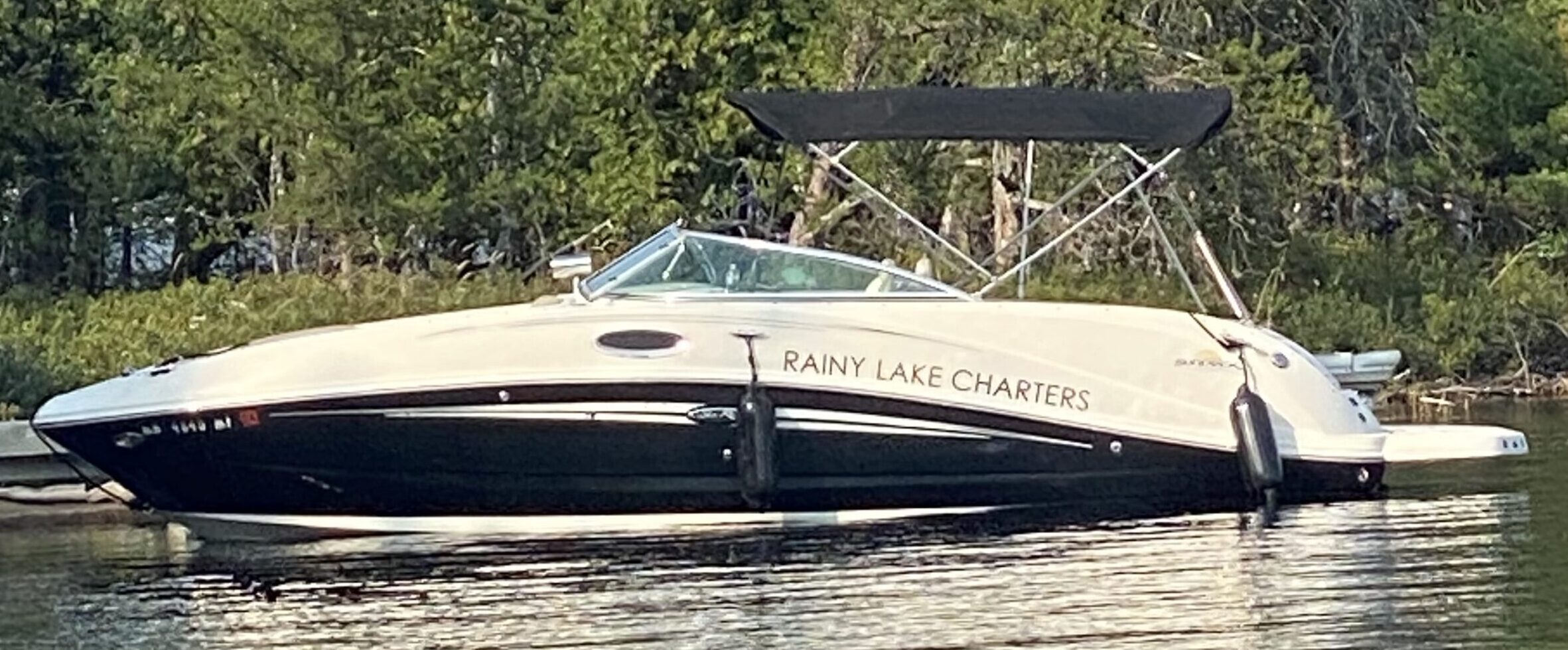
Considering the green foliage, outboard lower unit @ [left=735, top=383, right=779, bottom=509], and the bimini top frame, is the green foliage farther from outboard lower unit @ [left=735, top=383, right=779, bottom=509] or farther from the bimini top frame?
outboard lower unit @ [left=735, top=383, right=779, bottom=509]

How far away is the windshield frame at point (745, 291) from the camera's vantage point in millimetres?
16359

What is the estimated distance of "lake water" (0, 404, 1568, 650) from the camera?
473 inches

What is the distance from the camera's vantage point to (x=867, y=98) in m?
17.7

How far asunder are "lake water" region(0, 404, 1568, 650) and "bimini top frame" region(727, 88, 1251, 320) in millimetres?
2312

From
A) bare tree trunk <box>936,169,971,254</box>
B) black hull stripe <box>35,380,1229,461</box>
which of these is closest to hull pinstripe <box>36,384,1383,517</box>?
black hull stripe <box>35,380,1229,461</box>

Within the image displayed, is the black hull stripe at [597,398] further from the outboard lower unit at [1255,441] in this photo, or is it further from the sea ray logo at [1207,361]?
the outboard lower unit at [1255,441]

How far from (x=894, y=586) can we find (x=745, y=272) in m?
3.48

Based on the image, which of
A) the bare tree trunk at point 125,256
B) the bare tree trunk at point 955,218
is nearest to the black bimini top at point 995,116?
the bare tree trunk at point 955,218

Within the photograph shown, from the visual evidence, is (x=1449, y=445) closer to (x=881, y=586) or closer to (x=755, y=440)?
(x=755, y=440)

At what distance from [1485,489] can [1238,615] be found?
5487 millimetres

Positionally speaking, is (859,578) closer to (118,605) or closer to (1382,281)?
(118,605)

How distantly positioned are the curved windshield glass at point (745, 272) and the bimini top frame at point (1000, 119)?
820 mm

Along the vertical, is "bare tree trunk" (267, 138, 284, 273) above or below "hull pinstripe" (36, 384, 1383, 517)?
above

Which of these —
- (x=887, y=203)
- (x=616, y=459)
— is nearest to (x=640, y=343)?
(x=616, y=459)
